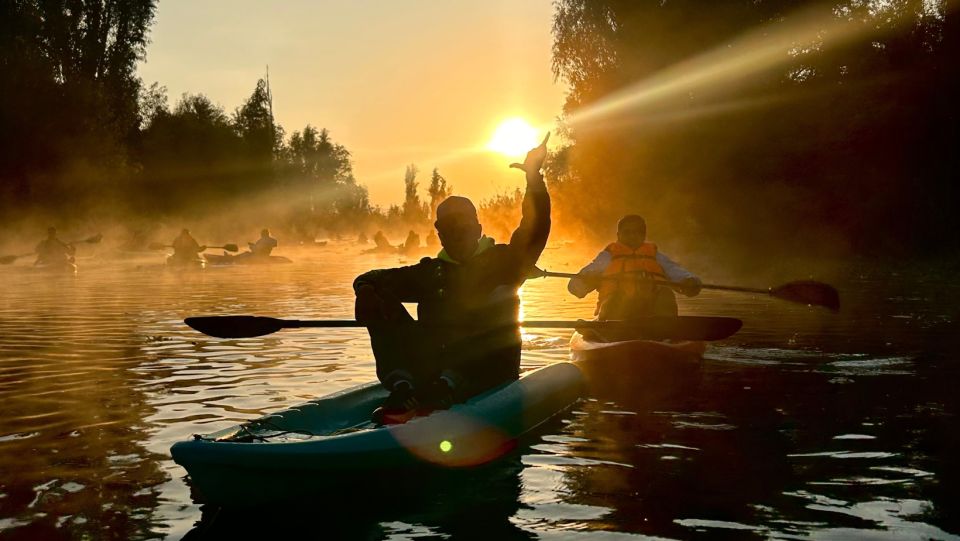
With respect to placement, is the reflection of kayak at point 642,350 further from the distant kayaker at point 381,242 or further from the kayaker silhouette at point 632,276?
the distant kayaker at point 381,242

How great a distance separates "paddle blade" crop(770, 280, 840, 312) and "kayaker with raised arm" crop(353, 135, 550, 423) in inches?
140

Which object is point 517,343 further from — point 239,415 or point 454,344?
point 239,415

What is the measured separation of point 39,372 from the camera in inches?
448

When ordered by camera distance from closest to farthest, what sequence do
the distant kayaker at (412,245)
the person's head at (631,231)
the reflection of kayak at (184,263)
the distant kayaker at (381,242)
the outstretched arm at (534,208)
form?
the outstretched arm at (534,208) < the person's head at (631,231) < the reflection of kayak at (184,263) < the distant kayaker at (412,245) < the distant kayaker at (381,242)

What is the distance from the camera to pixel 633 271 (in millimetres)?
11609

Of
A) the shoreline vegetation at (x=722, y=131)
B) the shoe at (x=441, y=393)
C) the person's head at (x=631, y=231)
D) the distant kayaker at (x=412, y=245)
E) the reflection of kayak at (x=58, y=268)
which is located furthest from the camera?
the distant kayaker at (x=412, y=245)

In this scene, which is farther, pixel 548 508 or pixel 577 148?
pixel 577 148

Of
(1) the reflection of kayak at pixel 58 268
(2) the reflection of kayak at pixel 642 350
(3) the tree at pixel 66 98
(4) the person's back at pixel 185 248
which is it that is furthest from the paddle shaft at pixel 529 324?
(3) the tree at pixel 66 98

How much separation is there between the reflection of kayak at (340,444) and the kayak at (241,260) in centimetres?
3395

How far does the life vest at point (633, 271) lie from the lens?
11.5 m

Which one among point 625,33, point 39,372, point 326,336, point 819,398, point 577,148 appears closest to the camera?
point 819,398

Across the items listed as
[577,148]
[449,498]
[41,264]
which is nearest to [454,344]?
[449,498]

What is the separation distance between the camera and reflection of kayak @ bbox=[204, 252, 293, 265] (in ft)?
134

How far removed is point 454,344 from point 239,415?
2.24 m
